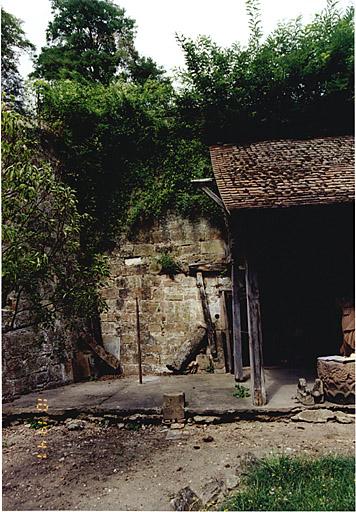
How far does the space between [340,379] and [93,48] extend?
429 inches

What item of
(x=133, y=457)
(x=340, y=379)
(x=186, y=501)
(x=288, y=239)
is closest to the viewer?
(x=186, y=501)

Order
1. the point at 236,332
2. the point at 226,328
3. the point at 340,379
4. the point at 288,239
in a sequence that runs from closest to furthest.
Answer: the point at 340,379, the point at 288,239, the point at 236,332, the point at 226,328

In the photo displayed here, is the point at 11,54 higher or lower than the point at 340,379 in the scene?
higher

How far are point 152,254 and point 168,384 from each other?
314cm

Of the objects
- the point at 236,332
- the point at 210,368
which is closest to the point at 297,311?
the point at 236,332

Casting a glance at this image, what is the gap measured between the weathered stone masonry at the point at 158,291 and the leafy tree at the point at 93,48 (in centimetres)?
472

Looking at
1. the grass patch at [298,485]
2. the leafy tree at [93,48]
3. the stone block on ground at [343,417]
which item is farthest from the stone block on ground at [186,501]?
the leafy tree at [93,48]

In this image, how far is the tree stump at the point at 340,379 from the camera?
19.9ft

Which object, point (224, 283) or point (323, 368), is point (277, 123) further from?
point (323, 368)

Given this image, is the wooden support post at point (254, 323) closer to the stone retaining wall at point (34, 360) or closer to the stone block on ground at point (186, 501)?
the stone block on ground at point (186, 501)

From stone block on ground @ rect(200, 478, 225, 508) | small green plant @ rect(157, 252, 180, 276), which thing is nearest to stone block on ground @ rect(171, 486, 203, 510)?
stone block on ground @ rect(200, 478, 225, 508)

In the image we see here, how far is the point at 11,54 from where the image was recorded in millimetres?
10148

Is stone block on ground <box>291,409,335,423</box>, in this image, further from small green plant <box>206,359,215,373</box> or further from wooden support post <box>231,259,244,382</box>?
small green plant <box>206,359,215,373</box>

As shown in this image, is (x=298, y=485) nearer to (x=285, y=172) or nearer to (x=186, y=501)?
(x=186, y=501)
